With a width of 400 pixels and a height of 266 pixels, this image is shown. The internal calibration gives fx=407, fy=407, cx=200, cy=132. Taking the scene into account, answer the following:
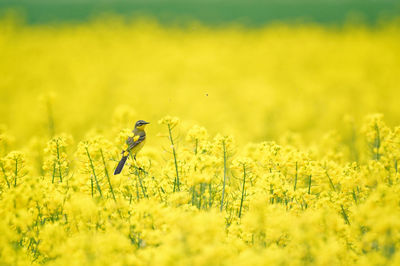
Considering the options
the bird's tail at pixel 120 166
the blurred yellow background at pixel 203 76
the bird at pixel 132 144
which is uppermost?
the blurred yellow background at pixel 203 76

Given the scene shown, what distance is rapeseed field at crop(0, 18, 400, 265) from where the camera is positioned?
8.29 ft

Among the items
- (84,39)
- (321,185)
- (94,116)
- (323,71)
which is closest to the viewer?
(321,185)

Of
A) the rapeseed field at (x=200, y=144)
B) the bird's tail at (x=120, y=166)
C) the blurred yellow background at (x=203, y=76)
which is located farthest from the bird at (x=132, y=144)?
the blurred yellow background at (x=203, y=76)

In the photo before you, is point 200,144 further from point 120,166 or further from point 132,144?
point 120,166

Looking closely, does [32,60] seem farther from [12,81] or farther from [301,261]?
[301,261]

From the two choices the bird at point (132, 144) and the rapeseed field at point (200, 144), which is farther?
the bird at point (132, 144)

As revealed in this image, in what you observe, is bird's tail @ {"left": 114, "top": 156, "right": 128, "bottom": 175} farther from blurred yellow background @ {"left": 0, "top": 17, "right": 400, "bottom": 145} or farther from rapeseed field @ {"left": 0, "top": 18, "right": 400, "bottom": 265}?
blurred yellow background @ {"left": 0, "top": 17, "right": 400, "bottom": 145}

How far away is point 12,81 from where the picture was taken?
49.7 feet

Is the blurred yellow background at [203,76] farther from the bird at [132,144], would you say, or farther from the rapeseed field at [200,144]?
the bird at [132,144]

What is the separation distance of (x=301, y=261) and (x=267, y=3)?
36015mm

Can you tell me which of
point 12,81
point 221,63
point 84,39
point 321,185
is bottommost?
point 321,185

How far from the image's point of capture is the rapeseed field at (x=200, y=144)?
2.53 m

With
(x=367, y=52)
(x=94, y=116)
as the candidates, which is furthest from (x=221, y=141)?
(x=367, y=52)

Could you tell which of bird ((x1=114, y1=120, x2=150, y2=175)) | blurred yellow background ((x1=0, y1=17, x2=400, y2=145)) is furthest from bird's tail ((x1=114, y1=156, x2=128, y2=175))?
blurred yellow background ((x1=0, y1=17, x2=400, y2=145))
